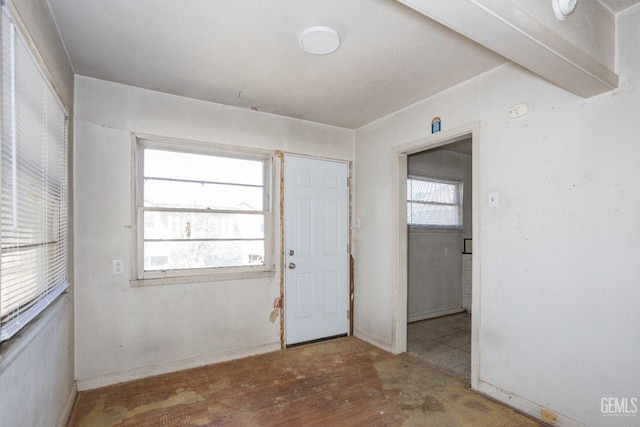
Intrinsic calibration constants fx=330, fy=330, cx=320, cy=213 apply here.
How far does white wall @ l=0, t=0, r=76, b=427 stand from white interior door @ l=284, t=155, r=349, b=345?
195cm

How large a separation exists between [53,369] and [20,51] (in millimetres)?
1745

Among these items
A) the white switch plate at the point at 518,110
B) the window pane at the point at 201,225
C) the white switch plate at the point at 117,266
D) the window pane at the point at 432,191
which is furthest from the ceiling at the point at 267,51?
the window pane at the point at 432,191

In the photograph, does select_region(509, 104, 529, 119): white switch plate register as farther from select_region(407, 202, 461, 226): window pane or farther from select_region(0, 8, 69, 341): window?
select_region(0, 8, 69, 341): window

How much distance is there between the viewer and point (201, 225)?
3250mm

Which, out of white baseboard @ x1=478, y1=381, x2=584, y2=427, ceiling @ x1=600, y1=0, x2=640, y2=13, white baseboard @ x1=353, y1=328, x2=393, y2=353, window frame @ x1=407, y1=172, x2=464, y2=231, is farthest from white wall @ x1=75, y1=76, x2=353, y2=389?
ceiling @ x1=600, y1=0, x2=640, y2=13

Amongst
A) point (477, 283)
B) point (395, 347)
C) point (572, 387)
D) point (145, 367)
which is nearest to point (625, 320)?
point (572, 387)

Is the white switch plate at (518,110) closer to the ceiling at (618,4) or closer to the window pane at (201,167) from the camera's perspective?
the ceiling at (618,4)

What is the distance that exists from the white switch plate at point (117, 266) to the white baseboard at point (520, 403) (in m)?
3.15

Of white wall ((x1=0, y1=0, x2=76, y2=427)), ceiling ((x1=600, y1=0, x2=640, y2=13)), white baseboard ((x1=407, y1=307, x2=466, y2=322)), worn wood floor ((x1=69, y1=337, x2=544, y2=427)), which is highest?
ceiling ((x1=600, y1=0, x2=640, y2=13))

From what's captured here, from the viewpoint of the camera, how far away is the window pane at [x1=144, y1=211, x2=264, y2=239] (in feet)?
10.0

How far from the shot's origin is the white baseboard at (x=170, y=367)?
9.00 feet

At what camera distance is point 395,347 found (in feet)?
11.5

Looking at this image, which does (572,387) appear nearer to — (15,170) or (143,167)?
(15,170)

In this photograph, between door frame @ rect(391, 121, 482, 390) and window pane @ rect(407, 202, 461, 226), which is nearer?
door frame @ rect(391, 121, 482, 390)
